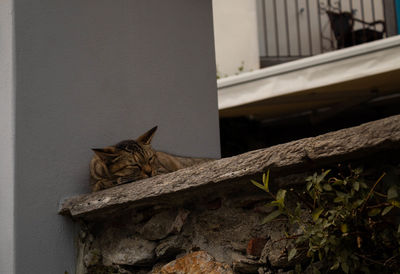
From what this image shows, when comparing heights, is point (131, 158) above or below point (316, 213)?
above

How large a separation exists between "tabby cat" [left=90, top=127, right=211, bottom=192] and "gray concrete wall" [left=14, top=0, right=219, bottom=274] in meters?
0.07

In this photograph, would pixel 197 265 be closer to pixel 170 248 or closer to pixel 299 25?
pixel 170 248

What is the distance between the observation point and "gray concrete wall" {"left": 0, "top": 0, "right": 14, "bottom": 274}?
2.45 m

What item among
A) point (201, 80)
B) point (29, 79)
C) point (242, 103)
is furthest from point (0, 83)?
point (242, 103)

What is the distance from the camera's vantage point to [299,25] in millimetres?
7082

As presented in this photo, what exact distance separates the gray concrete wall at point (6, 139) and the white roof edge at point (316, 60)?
2.17 meters

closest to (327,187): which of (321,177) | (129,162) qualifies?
(321,177)

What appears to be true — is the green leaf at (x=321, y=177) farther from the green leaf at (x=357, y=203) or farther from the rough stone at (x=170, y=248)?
the rough stone at (x=170, y=248)

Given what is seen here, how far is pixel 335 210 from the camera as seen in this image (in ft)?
5.85

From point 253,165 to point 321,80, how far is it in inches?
95.1

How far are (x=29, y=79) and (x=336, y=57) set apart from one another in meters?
2.34

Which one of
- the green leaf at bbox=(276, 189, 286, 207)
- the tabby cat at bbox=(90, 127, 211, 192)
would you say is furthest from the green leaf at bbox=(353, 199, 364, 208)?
the tabby cat at bbox=(90, 127, 211, 192)

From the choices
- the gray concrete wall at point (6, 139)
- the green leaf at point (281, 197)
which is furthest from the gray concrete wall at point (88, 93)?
the green leaf at point (281, 197)

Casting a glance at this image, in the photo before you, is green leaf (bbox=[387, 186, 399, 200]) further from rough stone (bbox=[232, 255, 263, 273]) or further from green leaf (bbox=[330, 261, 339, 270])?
rough stone (bbox=[232, 255, 263, 273])
